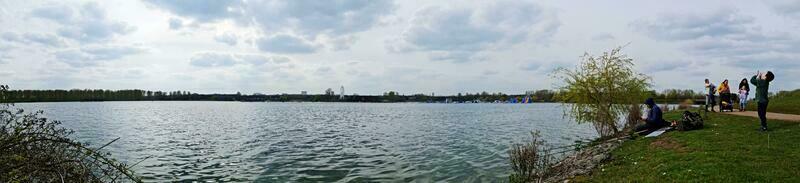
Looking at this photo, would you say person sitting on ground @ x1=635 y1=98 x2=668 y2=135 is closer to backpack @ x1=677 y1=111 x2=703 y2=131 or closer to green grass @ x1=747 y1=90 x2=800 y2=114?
backpack @ x1=677 y1=111 x2=703 y2=131

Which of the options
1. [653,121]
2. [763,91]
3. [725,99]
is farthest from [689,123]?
[725,99]

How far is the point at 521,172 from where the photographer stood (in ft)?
49.1

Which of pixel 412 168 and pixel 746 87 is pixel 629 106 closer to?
pixel 746 87

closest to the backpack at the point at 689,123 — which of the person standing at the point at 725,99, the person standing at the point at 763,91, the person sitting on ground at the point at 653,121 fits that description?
the person sitting on ground at the point at 653,121

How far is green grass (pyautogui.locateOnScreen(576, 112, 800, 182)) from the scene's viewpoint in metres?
9.77

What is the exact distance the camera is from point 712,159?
1156 centimetres

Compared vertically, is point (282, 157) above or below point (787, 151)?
below

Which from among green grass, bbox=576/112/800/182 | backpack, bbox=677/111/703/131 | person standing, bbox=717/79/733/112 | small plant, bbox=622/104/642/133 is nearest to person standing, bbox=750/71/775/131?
green grass, bbox=576/112/800/182

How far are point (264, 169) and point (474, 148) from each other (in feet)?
38.3

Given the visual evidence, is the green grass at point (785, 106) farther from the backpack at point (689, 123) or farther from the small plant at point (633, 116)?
the backpack at point (689, 123)

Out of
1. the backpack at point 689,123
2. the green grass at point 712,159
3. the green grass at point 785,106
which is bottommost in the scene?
the green grass at point 712,159

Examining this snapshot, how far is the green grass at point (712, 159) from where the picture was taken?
977 centimetres

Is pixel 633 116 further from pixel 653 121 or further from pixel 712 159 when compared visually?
pixel 712 159

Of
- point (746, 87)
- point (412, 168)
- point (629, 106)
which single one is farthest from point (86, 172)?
point (746, 87)
